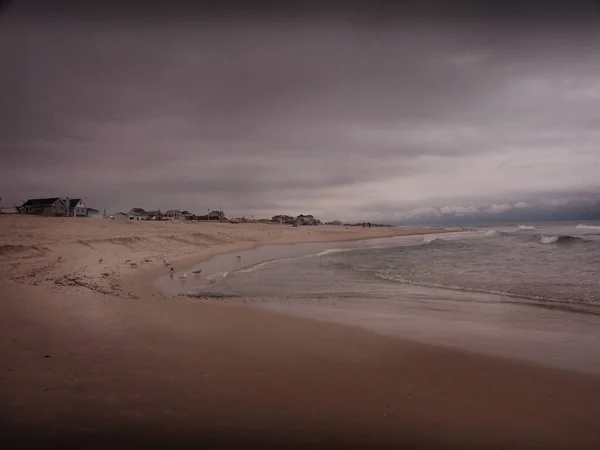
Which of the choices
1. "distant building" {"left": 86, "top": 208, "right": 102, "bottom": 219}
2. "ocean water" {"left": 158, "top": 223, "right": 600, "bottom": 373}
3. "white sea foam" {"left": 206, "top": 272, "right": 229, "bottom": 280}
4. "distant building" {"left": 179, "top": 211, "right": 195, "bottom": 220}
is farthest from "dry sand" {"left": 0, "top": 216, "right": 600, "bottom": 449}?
"distant building" {"left": 179, "top": 211, "right": 195, "bottom": 220}

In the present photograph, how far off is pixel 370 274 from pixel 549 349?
10.5 meters

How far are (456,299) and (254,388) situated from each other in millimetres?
8675

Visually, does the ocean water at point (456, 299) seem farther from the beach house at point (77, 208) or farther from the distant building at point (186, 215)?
the distant building at point (186, 215)

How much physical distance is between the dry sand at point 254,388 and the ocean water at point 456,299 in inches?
44.9

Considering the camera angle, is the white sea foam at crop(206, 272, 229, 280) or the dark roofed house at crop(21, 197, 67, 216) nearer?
the white sea foam at crop(206, 272, 229, 280)

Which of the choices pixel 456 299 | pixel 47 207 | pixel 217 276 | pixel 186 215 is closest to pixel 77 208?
pixel 47 207

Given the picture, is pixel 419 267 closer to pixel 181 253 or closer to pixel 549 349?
pixel 549 349

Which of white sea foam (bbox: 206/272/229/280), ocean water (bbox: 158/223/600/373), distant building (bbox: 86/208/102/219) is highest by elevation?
distant building (bbox: 86/208/102/219)

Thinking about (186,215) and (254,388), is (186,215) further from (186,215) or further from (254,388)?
(254,388)

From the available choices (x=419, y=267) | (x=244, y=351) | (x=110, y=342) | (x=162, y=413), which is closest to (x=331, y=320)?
(x=244, y=351)

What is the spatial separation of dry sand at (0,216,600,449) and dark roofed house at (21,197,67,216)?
55.2 meters

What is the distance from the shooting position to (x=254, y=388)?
466 cm

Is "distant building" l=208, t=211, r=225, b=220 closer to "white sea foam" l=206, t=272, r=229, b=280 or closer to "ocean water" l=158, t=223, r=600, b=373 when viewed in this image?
"ocean water" l=158, t=223, r=600, b=373

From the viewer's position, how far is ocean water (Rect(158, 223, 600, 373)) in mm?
7348
